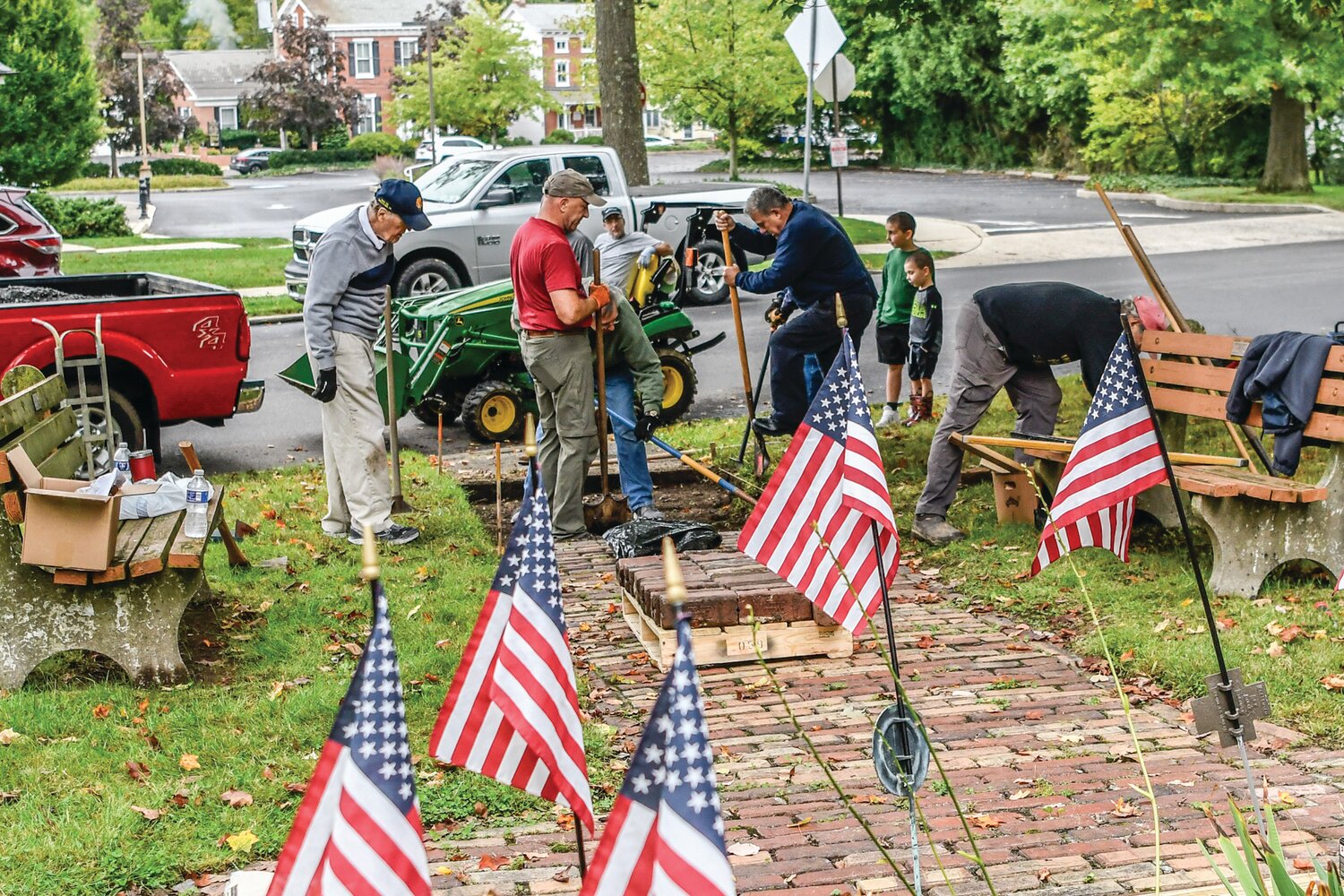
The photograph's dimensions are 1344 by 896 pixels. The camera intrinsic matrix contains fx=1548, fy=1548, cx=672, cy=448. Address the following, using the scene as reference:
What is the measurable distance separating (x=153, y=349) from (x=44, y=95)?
117 feet

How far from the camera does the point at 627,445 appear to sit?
9.40 meters

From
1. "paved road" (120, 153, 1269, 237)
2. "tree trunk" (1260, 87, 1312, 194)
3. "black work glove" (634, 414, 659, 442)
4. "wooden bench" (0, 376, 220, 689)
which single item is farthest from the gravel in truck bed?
"tree trunk" (1260, 87, 1312, 194)

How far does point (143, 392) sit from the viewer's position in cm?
1066

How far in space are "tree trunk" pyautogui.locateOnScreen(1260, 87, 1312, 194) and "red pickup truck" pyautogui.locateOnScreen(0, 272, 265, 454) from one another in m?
31.5

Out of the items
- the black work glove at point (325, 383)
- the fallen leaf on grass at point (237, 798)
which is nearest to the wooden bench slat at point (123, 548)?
the fallen leaf on grass at point (237, 798)

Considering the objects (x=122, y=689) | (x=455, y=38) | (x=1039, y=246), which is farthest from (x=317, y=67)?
(x=122, y=689)

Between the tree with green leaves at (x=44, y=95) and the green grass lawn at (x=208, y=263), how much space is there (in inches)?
→ 524

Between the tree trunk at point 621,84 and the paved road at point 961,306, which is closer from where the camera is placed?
the paved road at point 961,306

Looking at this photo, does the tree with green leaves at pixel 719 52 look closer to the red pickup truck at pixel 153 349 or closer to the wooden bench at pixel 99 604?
the red pickup truck at pixel 153 349

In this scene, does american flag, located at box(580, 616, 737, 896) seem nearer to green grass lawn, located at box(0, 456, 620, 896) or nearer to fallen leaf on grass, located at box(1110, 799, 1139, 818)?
green grass lawn, located at box(0, 456, 620, 896)

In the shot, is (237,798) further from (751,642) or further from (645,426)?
(645,426)

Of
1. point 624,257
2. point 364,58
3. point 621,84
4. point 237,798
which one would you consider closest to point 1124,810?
point 237,798

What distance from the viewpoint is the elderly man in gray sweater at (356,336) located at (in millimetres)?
8484

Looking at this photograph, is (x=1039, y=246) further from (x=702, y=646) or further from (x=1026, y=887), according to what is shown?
(x=1026, y=887)
